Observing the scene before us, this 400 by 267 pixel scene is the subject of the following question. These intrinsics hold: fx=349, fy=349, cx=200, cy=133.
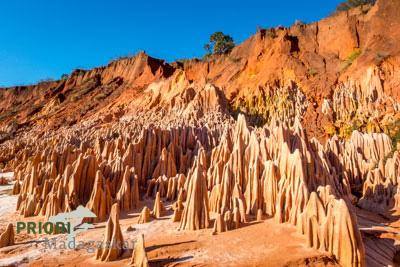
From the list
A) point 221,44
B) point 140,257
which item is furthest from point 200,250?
point 221,44

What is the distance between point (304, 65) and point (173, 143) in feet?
58.7

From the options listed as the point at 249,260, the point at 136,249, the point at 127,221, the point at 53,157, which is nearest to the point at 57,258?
the point at 136,249

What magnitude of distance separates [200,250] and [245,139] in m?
7.43

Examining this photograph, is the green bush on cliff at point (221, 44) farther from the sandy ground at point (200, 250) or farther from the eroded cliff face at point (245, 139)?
the sandy ground at point (200, 250)

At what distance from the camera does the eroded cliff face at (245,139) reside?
38.5 ft

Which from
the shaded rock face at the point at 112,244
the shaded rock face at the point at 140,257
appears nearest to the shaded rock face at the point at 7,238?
the shaded rock face at the point at 112,244

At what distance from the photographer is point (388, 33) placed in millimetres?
28375

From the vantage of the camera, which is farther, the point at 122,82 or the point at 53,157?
the point at 122,82

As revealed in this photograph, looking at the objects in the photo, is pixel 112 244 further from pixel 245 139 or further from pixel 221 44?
pixel 221 44

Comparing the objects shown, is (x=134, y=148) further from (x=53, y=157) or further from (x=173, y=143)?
(x=53, y=157)

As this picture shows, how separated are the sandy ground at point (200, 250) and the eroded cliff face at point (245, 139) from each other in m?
0.48

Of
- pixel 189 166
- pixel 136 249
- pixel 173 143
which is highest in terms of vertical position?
pixel 173 143

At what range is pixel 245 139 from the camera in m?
16.1

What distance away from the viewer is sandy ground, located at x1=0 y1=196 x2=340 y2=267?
28.9ft
